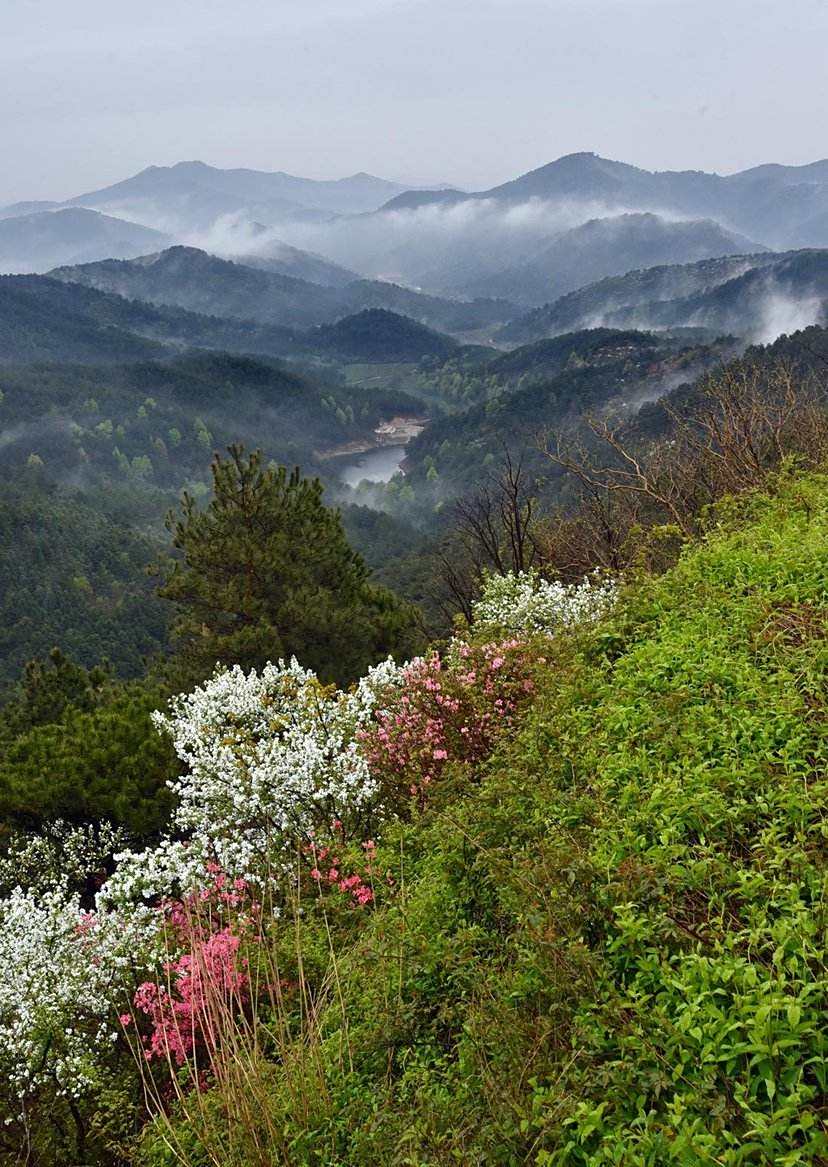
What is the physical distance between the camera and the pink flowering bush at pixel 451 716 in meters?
8.83

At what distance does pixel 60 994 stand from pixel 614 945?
713 cm

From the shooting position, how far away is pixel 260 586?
930 inches

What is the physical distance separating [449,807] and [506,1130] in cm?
325

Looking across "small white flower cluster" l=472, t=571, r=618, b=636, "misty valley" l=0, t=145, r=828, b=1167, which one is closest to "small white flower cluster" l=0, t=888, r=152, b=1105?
"misty valley" l=0, t=145, r=828, b=1167

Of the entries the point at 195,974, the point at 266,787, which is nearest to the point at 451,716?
the point at 266,787

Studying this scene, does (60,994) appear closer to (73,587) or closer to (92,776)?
(92,776)

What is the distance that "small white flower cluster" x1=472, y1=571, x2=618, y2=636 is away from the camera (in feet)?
41.1

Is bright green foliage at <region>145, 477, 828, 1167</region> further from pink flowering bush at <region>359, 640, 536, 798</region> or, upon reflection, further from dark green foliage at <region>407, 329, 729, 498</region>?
dark green foliage at <region>407, 329, 729, 498</region>

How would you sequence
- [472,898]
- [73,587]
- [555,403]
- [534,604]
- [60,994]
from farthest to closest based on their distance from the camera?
[555,403]
[73,587]
[534,604]
[60,994]
[472,898]

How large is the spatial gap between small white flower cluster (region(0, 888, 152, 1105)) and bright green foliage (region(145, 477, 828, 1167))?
285cm

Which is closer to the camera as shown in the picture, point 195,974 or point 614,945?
point 614,945

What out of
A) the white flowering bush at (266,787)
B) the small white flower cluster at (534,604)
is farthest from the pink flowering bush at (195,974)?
the small white flower cluster at (534,604)

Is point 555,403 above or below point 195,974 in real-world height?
above

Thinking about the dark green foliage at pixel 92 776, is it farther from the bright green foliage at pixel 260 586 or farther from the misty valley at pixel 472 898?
the bright green foliage at pixel 260 586
